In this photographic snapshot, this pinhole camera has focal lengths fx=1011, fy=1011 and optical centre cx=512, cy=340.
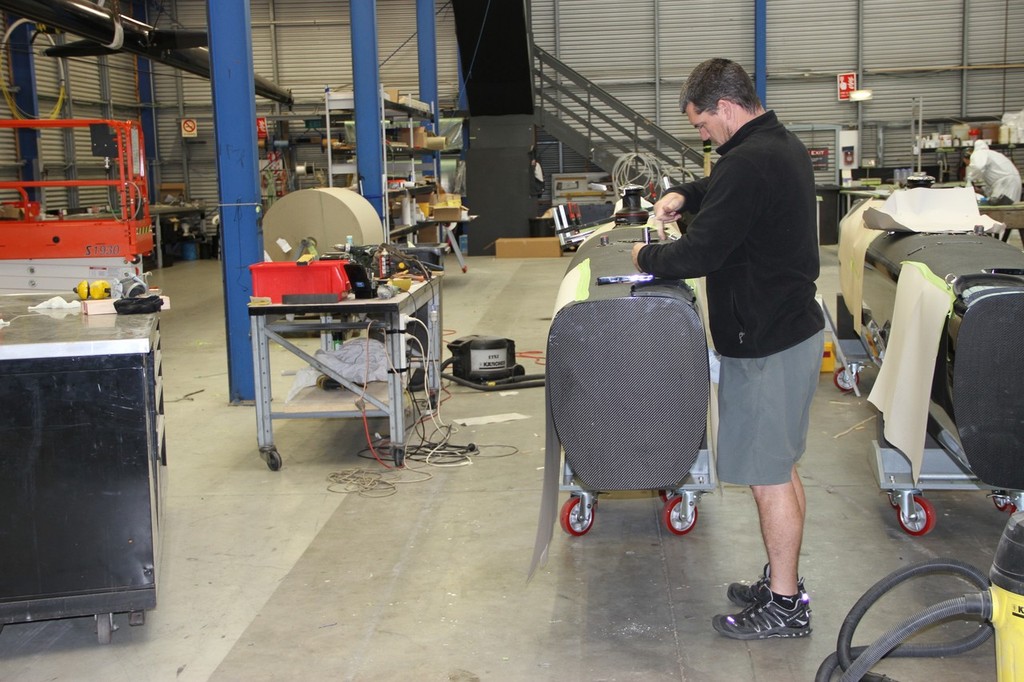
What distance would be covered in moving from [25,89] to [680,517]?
1274 cm

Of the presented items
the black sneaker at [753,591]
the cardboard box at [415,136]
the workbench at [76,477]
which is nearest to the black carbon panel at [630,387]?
the black sneaker at [753,591]

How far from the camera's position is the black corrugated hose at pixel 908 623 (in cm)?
205

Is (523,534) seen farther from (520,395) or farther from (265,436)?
(520,395)

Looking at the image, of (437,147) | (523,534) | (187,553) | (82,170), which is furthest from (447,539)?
(82,170)

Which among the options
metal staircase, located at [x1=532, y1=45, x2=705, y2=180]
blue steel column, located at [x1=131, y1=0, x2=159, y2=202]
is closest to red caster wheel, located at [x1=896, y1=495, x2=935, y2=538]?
metal staircase, located at [x1=532, y1=45, x2=705, y2=180]

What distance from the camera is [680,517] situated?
12.7 ft

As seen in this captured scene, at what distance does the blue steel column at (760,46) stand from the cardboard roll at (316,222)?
1135 centimetres

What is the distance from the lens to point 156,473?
10.7 feet

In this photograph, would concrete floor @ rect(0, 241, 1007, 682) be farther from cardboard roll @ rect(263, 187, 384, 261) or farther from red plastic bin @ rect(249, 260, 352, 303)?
cardboard roll @ rect(263, 187, 384, 261)

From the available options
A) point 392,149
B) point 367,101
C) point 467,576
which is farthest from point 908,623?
point 392,149

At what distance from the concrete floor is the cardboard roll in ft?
5.03

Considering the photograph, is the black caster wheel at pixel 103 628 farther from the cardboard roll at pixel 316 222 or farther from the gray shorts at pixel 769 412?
the cardboard roll at pixel 316 222

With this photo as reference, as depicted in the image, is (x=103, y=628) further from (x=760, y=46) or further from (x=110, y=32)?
(x=760, y=46)

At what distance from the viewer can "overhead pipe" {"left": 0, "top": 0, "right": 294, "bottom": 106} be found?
303 inches
